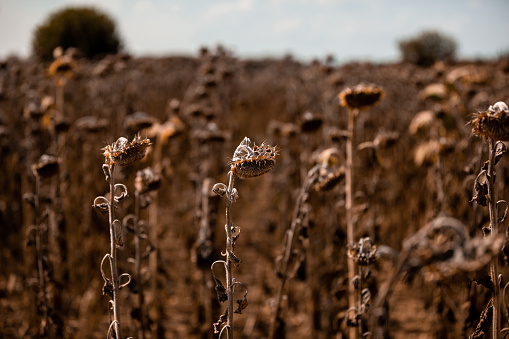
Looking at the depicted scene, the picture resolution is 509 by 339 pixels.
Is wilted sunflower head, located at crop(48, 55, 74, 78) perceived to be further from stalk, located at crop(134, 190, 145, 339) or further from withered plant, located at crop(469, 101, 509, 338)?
withered plant, located at crop(469, 101, 509, 338)

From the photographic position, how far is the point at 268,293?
3859mm

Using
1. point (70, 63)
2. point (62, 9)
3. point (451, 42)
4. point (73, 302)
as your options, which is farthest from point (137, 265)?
point (451, 42)

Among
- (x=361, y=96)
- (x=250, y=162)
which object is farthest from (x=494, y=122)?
(x=361, y=96)

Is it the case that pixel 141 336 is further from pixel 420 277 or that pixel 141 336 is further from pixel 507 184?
pixel 507 184

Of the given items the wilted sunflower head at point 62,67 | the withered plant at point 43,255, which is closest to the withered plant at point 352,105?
the withered plant at point 43,255

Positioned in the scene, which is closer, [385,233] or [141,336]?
[141,336]

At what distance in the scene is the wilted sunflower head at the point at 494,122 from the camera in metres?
1.28

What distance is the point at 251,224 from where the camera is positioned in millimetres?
5703

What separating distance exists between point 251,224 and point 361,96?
3.76 m

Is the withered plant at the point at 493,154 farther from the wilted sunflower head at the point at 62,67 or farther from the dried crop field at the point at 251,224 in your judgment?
the wilted sunflower head at the point at 62,67

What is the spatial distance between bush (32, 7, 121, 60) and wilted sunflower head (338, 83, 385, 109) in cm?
2397

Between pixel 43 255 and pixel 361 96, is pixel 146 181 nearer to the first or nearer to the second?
pixel 43 255

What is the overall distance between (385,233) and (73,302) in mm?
3157

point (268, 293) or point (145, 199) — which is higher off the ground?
point (145, 199)
